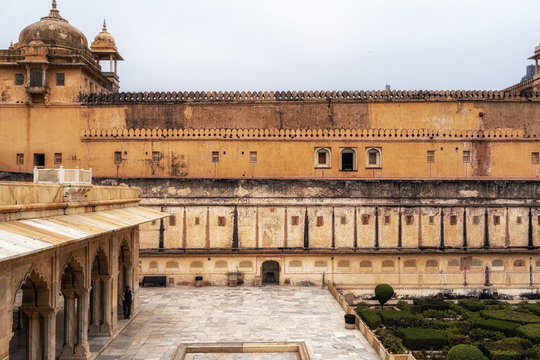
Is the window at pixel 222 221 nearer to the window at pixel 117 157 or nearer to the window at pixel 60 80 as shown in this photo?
the window at pixel 117 157

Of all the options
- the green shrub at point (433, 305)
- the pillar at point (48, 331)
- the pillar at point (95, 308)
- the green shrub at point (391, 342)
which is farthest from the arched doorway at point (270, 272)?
the pillar at point (48, 331)

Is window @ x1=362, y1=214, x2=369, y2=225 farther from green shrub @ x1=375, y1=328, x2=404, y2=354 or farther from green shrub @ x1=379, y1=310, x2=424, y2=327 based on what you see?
green shrub @ x1=375, y1=328, x2=404, y2=354

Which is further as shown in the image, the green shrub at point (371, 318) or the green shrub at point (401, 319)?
the green shrub at point (401, 319)

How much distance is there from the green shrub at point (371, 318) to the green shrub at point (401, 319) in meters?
0.36

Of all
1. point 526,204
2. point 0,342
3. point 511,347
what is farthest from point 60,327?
point 526,204

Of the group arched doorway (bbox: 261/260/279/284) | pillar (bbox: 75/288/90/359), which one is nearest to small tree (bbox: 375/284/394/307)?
arched doorway (bbox: 261/260/279/284)

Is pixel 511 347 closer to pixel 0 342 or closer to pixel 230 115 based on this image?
pixel 0 342

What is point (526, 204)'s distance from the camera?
23609 millimetres

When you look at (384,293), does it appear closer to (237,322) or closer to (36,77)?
(237,322)

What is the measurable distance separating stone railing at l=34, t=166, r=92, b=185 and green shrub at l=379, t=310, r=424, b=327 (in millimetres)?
11374

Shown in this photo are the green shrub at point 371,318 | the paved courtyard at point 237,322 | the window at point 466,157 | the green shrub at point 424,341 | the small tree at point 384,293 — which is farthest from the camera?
the window at point 466,157

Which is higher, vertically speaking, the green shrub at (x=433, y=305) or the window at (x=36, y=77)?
the window at (x=36, y=77)

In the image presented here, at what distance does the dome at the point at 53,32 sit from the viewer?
26.8 m

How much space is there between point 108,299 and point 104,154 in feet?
42.2
